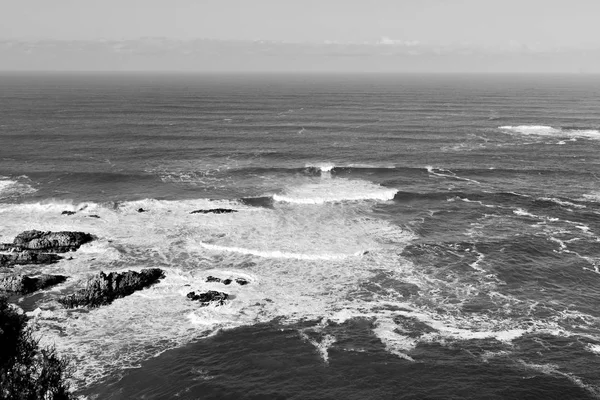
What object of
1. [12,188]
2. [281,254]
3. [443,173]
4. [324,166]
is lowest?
Result: [281,254]

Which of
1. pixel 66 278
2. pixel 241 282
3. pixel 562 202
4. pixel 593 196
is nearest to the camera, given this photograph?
pixel 241 282

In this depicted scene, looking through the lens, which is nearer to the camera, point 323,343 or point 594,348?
point 594,348

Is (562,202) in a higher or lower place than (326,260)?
higher

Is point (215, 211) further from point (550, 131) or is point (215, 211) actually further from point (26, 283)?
point (550, 131)

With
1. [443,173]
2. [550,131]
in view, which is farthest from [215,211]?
[550,131]

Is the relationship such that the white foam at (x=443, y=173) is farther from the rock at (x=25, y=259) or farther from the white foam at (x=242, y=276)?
the rock at (x=25, y=259)

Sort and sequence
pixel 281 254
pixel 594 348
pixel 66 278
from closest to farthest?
pixel 594 348
pixel 66 278
pixel 281 254

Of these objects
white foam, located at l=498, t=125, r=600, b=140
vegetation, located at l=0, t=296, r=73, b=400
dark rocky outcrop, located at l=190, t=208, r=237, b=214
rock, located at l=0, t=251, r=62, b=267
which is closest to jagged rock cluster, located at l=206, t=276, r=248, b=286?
rock, located at l=0, t=251, r=62, b=267
